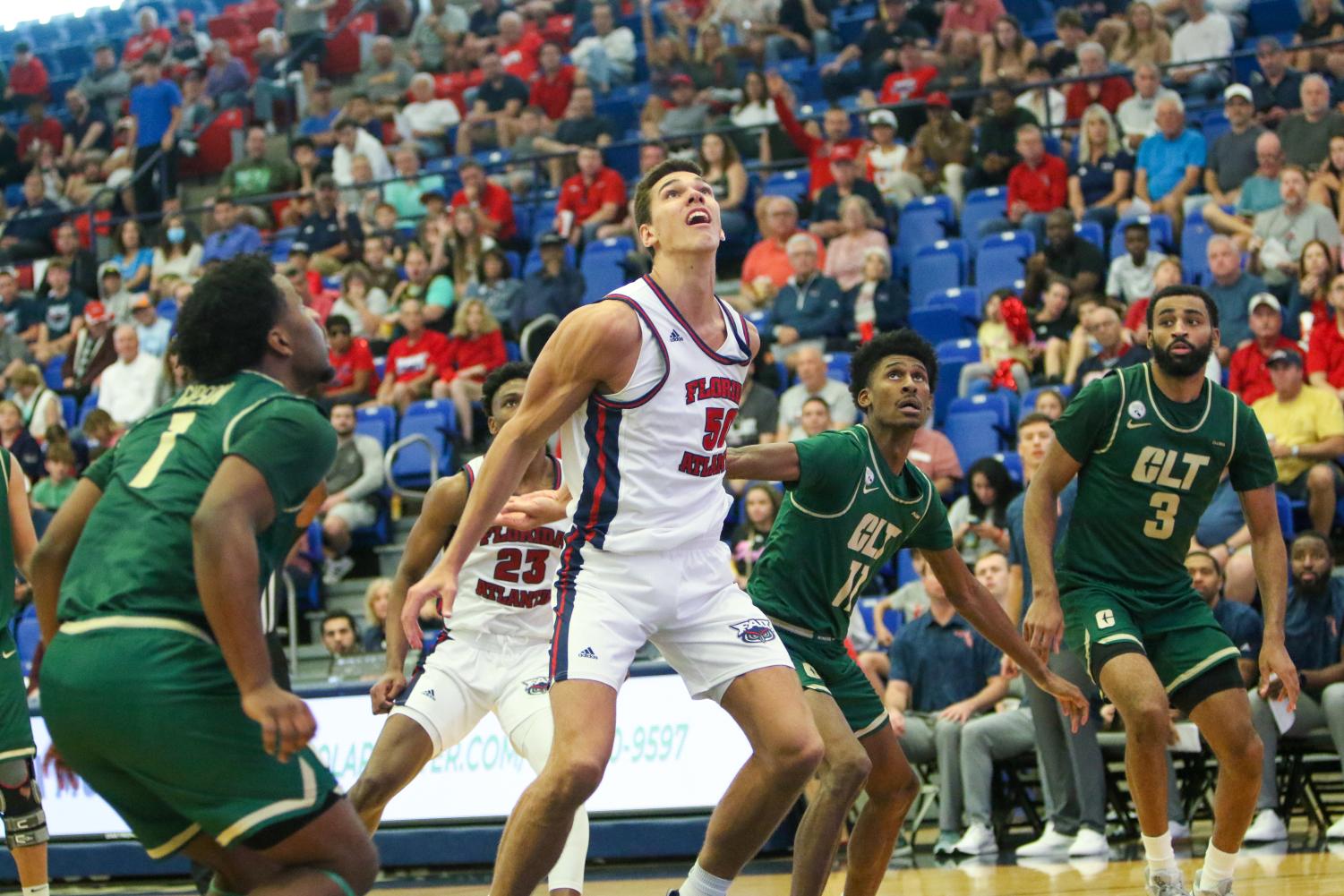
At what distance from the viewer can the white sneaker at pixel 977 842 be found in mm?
9852

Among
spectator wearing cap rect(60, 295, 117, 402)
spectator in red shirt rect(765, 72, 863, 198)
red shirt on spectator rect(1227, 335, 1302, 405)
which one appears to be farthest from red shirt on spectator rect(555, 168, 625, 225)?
red shirt on spectator rect(1227, 335, 1302, 405)

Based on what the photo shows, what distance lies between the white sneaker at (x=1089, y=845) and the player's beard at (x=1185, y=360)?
11.0ft

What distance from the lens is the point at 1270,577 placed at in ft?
23.0

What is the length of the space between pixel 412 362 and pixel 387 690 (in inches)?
381

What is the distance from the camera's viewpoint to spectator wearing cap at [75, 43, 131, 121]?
2509 centimetres

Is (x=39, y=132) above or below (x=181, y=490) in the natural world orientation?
above

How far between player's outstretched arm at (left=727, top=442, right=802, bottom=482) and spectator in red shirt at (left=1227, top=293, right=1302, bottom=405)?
6591 millimetres

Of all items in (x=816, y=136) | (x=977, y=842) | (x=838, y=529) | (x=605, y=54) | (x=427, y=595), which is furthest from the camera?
(x=605, y=54)

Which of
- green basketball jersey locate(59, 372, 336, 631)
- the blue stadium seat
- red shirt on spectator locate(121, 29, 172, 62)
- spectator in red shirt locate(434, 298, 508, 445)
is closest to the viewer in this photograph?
green basketball jersey locate(59, 372, 336, 631)

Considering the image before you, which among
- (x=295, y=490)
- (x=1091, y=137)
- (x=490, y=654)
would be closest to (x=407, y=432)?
(x=1091, y=137)

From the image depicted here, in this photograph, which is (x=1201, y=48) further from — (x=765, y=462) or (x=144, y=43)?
(x=144, y=43)

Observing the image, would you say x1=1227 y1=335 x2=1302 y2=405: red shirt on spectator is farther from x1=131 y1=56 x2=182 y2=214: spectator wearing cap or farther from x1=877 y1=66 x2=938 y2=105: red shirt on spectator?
x1=131 y1=56 x2=182 y2=214: spectator wearing cap

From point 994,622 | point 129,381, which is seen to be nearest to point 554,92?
point 129,381

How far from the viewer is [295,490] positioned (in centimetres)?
411
